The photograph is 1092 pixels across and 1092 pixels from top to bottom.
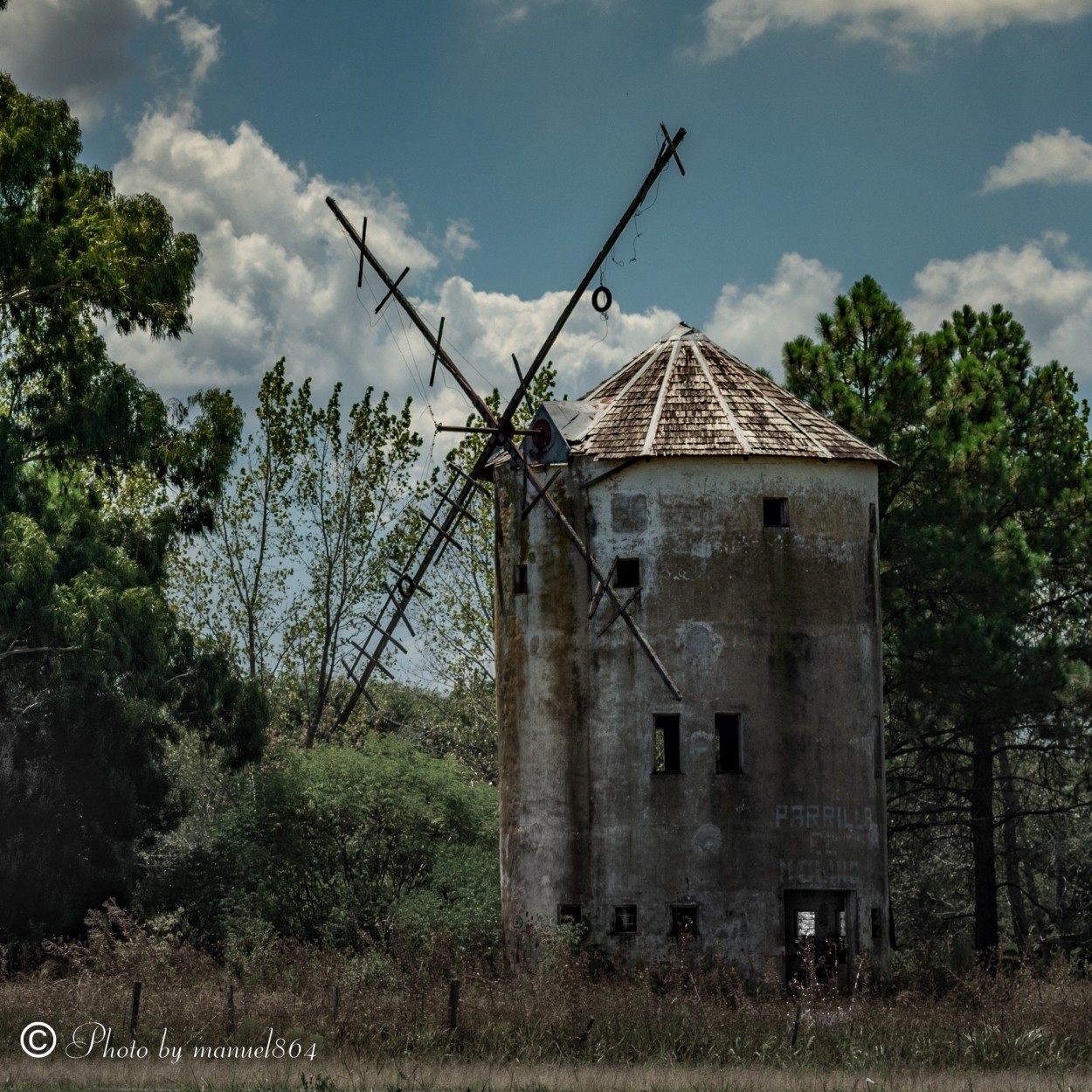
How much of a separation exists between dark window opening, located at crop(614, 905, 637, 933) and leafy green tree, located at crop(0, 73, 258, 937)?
987cm

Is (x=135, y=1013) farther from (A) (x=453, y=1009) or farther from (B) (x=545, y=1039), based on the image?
(B) (x=545, y=1039)

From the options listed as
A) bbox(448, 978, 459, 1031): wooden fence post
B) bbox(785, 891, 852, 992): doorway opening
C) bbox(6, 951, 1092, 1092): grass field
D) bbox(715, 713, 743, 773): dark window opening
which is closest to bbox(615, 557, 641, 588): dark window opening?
bbox(715, 713, 743, 773): dark window opening

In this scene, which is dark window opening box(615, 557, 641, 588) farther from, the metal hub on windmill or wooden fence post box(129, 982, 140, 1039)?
wooden fence post box(129, 982, 140, 1039)

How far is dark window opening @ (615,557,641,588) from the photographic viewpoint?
28.7 m

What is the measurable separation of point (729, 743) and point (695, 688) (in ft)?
3.79

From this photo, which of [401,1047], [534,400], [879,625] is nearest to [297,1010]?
[401,1047]

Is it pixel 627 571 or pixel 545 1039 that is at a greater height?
pixel 627 571

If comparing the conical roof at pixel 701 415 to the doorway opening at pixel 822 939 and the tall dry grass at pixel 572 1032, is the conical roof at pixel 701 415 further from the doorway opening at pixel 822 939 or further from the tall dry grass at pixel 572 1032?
the tall dry grass at pixel 572 1032

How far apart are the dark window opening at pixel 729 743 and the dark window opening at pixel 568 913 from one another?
313 cm

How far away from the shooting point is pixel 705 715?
91.7 feet

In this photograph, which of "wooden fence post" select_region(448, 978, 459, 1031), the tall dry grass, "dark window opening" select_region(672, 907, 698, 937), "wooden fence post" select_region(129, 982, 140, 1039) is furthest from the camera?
"dark window opening" select_region(672, 907, 698, 937)

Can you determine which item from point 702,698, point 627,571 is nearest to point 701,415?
point 627,571

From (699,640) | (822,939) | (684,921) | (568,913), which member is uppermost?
(699,640)

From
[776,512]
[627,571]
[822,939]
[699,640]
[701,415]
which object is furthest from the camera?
[701,415]
